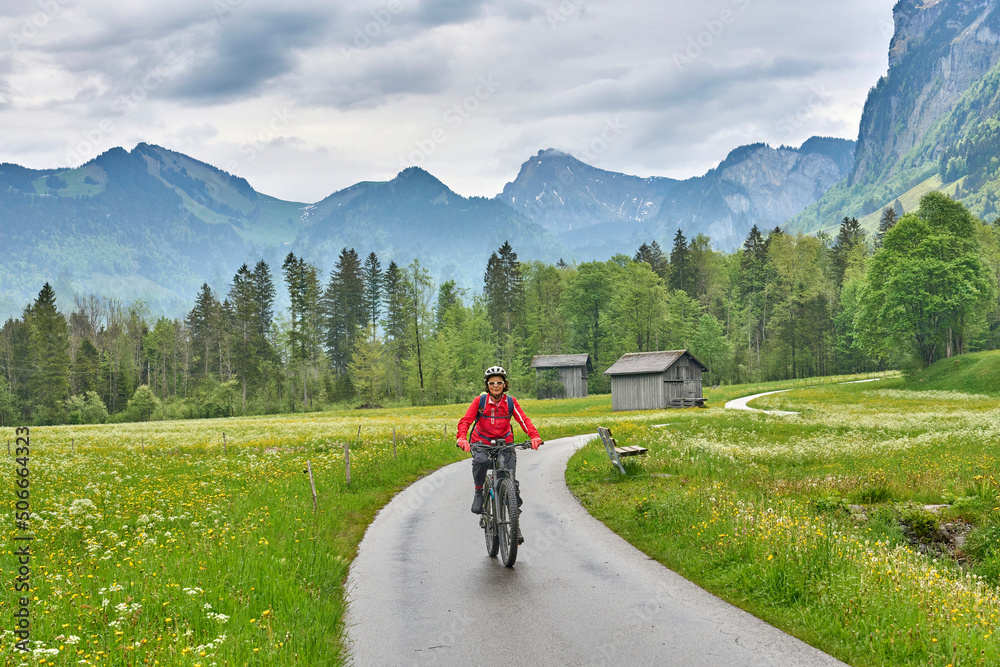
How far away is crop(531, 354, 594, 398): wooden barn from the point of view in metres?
82.5

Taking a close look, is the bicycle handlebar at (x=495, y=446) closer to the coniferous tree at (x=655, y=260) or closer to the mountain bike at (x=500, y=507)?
the mountain bike at (x=500, y=507)

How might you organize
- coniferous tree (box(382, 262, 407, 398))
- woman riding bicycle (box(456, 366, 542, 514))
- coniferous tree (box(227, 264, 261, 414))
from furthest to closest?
coniferous tree (box(227, 264, 261, 414)) < coniferous tree (box(382, 262, 407, 398)) < woman riding bicycle (box(456, 366, 542, 514))

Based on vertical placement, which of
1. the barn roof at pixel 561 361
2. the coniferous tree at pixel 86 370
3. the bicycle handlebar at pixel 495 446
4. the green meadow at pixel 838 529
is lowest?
the green meadow at pixel 838 529

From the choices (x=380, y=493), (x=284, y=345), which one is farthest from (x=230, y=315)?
(x=380, y=493)

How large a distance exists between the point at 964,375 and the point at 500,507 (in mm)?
59304

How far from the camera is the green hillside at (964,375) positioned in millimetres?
50594

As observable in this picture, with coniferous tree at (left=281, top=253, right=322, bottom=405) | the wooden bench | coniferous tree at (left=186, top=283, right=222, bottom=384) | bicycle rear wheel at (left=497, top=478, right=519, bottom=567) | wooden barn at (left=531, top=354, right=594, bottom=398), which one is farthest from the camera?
coniferous tree at (left=186, top=283, right=222, bottom=384)

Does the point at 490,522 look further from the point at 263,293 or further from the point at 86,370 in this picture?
the point at 263,293

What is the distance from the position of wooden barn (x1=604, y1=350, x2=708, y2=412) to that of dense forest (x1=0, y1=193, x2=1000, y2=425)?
18.3 meters

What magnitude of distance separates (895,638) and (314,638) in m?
5.54

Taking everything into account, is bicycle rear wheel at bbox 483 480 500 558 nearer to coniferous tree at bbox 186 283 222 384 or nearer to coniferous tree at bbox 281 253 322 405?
coniferous tree at bbox 281 253 322 405

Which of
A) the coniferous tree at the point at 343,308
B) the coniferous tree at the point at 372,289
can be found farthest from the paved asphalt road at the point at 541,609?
the coniferous tree at the point at 372,289

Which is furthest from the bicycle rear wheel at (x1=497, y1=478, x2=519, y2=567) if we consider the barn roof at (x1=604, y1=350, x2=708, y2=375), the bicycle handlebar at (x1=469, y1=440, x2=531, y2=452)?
the barn roof at (x1=604, y1=350, x2=708, y2=375)

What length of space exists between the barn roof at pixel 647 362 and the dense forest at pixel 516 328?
1809 cm
